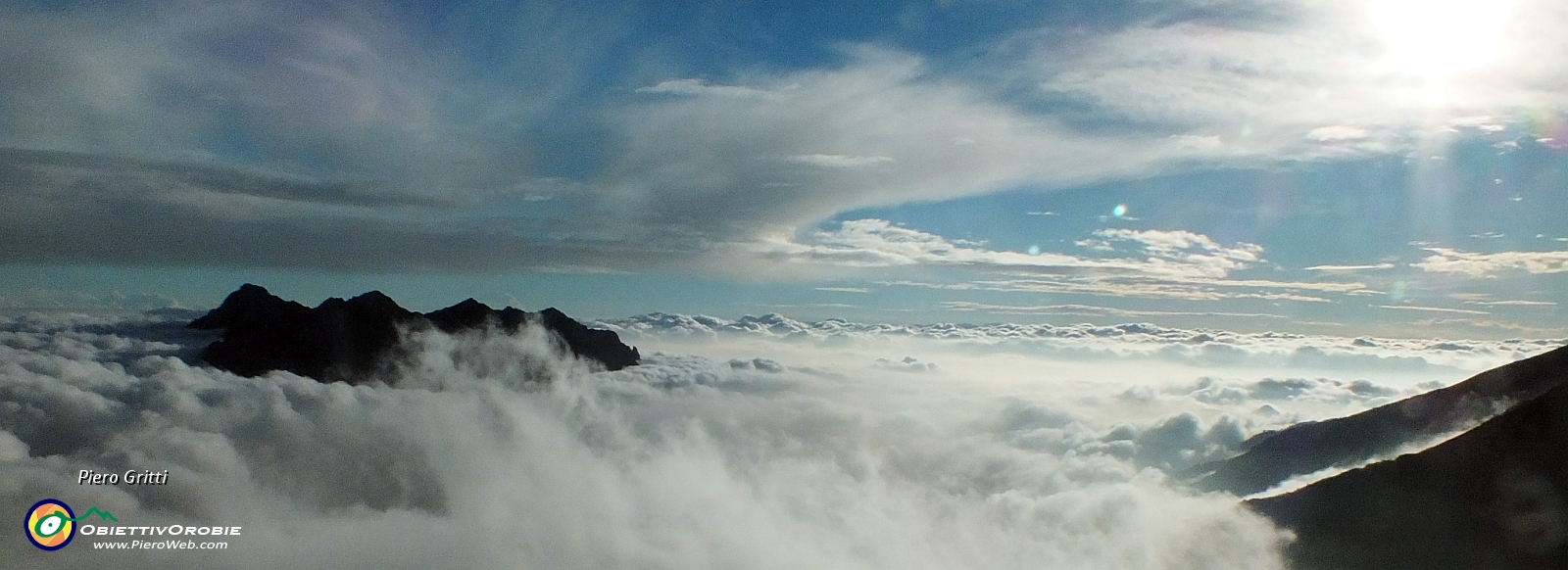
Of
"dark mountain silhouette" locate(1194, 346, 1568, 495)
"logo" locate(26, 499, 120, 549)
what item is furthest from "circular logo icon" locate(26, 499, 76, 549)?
"dark mountain silhouette" locate(1194, 346, 1568, 495)

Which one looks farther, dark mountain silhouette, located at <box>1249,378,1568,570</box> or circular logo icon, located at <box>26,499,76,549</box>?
dark mountain silhouette, located at <box>1249,378,1568,570</box>

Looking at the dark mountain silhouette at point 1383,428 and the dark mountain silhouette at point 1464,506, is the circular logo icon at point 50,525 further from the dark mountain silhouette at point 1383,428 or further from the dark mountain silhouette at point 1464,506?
the dark mountain silhouette at point 1383,428

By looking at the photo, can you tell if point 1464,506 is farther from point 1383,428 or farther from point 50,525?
point 50,525

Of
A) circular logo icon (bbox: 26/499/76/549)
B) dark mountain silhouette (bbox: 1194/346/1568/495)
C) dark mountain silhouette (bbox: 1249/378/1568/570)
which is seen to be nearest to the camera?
circular logo icon (bbox: 26/499/76/549)

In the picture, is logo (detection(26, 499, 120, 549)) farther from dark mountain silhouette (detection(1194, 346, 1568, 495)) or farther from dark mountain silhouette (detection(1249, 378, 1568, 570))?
dark mountain silhouette (detection(1194, 346, 1568, 495))

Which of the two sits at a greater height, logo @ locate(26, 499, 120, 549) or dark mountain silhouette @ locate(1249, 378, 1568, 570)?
logo @ locate(26, 499, 120, 549)

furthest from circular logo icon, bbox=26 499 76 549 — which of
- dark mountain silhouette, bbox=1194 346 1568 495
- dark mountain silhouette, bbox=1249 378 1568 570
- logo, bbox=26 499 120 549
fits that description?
dark mountain silhouette, bbox=1194 346 1568 495

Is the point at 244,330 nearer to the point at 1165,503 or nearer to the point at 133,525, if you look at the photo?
the point at 133,525

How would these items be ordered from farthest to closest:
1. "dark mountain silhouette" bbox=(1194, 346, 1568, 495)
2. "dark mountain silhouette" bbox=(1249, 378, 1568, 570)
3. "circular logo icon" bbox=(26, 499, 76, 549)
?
1. "dark mountain silhouette" bbox=(1194, 346, 1568, 495)
2. "dark mountain silhouette" bbox=(1249, 378, 1568, 570)
3. "circular logo icon" bbox=(26, 499, 76, 549)
